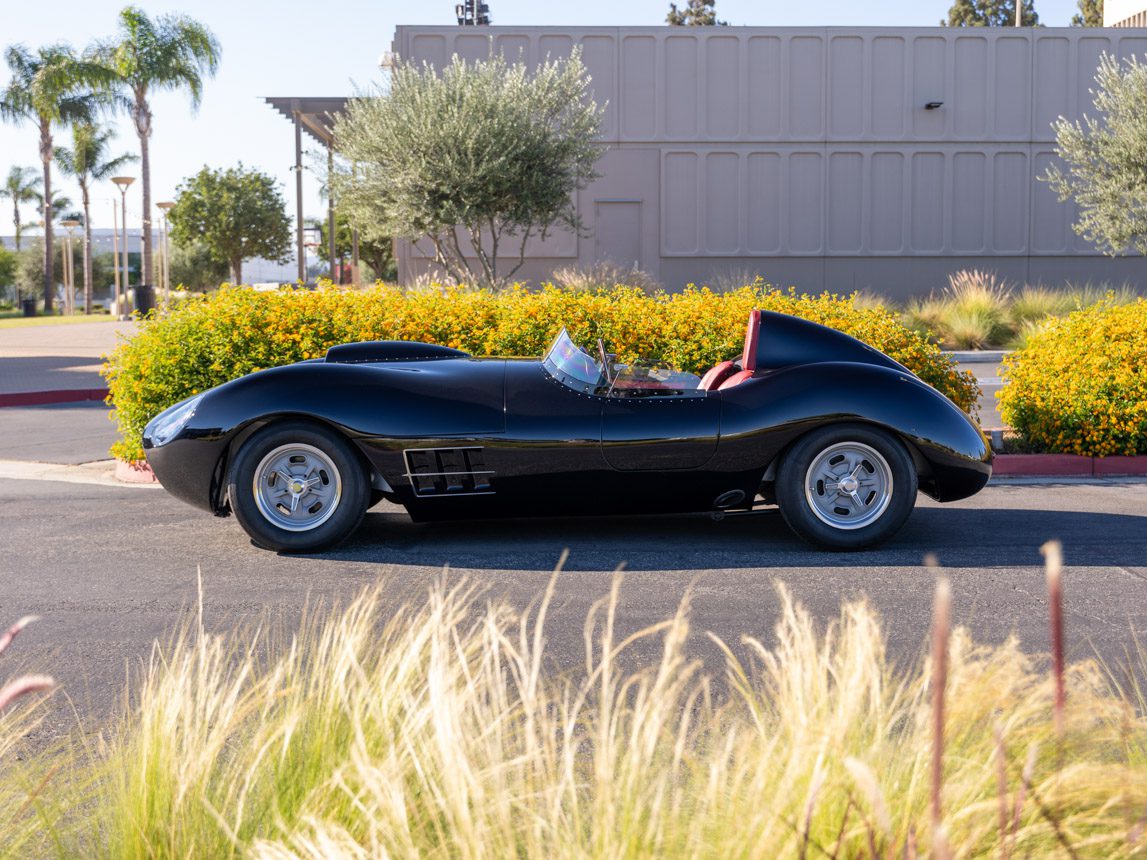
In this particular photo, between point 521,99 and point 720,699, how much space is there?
2077 cm

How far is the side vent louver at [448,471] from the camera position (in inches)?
250

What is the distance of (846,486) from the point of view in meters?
6.45

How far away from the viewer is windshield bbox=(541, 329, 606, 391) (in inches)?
254

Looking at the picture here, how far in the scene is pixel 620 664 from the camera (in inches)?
178

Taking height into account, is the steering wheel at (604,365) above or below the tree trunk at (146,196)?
below

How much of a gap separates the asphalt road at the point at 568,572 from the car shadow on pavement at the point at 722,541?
0.06 ft

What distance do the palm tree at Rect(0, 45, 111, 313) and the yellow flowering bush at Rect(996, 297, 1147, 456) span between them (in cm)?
4565

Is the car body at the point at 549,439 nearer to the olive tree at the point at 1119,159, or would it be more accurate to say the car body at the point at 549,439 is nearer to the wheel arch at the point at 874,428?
the wheel arch at the point at 874,428

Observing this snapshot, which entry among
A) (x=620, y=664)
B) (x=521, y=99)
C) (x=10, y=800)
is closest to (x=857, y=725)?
(x=10, y=800)

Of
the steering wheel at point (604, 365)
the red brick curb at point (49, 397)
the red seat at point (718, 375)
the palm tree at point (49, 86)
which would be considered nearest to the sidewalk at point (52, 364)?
the red brick curb at point (49, 397)

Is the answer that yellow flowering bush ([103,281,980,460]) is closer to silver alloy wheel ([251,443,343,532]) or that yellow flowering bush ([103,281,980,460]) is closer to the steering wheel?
the steering wheel

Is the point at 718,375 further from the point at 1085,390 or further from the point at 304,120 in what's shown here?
the point at 304,120

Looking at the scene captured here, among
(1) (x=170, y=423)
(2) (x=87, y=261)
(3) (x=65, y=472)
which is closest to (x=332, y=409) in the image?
(1) (x=170, y=423)

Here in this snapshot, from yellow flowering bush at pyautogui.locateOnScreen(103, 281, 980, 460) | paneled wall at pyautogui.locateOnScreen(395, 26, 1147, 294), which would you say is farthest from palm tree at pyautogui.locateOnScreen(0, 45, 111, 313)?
yellow flowering bush at pyautogui.locateOnScreen(103, 281, 980, 460)
